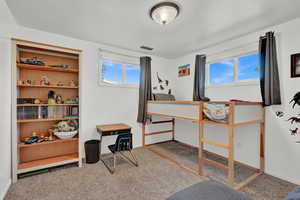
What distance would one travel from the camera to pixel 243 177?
2.14 meters

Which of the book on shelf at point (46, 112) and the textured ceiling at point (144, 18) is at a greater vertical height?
the textured ceiling at point (144, 18)

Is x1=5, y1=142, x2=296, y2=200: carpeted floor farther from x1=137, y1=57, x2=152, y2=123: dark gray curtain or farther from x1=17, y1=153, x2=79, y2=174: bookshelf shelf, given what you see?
x1=137, y1=57, x2=152, y2=123: dark gray curtain

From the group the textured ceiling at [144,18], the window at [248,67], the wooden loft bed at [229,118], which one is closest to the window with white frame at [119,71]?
the textured ceiling at [144,18]

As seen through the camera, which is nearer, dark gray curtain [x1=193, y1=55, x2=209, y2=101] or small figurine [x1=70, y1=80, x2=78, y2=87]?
small figurine [x1=70, y1=80, x2=78, y2=87]

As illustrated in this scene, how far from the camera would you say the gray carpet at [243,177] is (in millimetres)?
1770

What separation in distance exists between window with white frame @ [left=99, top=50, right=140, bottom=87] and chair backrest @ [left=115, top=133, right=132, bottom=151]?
136 centimetres

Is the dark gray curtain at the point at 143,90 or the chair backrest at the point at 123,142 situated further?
the dark gray curtain at the point at 143,90

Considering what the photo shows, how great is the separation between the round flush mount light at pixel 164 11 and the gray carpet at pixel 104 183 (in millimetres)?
2329

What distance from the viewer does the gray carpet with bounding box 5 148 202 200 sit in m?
1.71

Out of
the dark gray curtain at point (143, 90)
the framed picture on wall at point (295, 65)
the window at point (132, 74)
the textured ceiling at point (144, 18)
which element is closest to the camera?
the textured ceiling at point (144, 18)

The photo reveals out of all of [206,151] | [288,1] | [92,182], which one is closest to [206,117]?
[206,151]

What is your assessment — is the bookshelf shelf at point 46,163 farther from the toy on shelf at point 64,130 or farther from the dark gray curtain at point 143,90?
the dark gray curtain at point 143,90

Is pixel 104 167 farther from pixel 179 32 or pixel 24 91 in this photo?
pixel 179 32

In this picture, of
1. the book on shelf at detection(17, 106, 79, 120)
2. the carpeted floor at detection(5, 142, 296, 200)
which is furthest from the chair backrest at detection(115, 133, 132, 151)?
the book on shelf at detection(17, 106, 79, 120)
